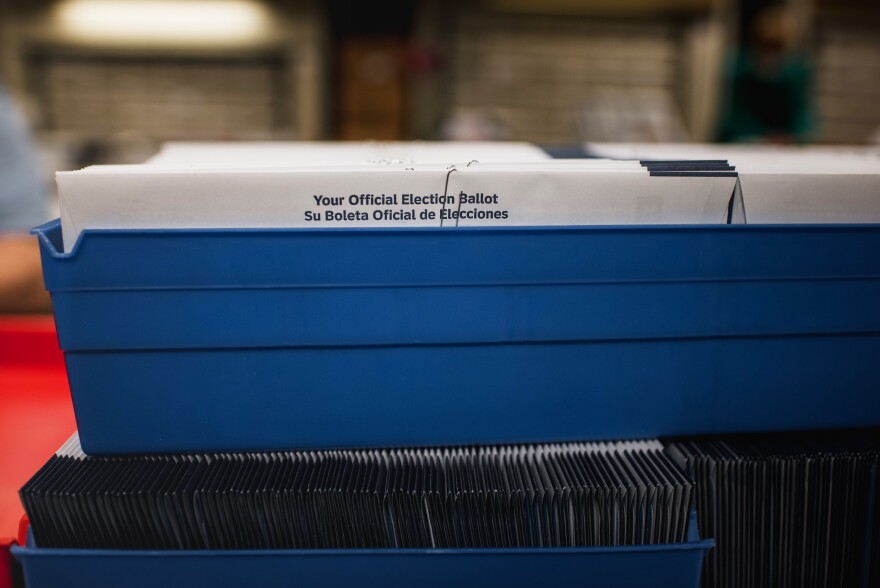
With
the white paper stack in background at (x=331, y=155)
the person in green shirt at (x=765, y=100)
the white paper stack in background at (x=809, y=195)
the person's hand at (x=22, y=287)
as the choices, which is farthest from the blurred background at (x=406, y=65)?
the white paper stack in background at (x=809, y=195)

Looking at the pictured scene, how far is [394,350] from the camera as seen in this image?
620 millimetres

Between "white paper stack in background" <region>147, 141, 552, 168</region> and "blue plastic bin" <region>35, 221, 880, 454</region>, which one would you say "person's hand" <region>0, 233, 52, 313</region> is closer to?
"white paper stack in background" <region>147, 141, 552, 168</region>

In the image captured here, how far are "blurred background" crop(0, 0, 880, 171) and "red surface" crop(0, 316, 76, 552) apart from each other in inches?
165

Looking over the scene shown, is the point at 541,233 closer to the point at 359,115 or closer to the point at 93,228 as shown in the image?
the point at 93,228

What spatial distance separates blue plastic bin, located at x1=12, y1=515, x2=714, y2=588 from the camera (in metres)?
0.57

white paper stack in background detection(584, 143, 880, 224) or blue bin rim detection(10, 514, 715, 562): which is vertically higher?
white paper stack in background detection(584, 143, 880, 224)

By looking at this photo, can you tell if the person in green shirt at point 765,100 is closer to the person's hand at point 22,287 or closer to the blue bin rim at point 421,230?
the blue bin rim at point 421,230

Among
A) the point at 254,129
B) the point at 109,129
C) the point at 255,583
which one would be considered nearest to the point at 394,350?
the point at 255,583

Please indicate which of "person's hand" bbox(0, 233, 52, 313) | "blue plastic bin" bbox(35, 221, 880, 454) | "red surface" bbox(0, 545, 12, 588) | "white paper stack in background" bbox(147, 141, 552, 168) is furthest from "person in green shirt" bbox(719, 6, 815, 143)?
"red surface" bbox(0, 545, 12, 588)

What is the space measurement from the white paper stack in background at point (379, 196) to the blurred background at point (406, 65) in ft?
14.4

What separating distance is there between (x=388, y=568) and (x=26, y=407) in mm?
542

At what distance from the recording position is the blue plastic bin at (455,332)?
1.92 feet

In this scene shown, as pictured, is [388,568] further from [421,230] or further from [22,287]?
[22,287]

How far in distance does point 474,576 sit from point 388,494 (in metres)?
0.11
